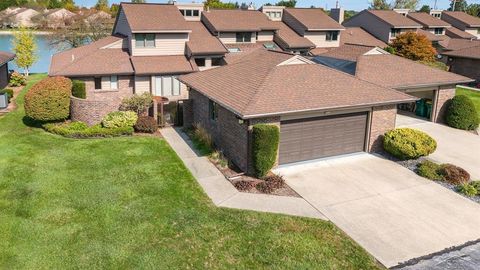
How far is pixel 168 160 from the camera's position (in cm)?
1870

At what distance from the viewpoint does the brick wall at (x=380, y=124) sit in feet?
65.5

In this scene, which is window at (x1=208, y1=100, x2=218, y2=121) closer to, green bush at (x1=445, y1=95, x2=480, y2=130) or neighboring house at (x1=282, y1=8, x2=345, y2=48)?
green bush at (x1=445, y1=95, x2=480, y2=130)

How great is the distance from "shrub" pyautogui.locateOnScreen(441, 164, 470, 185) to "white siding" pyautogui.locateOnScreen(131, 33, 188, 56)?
74.4 feet

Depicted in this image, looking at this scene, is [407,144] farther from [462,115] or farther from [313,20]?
[313,20]

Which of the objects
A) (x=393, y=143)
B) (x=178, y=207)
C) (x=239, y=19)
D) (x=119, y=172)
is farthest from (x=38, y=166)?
(x=239, y=19)

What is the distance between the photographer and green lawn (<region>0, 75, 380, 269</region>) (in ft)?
37.0

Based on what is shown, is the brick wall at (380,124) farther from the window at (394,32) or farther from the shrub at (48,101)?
the window at (394,32)

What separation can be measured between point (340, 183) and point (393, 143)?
455cm

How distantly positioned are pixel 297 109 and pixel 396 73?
1130 centimetres

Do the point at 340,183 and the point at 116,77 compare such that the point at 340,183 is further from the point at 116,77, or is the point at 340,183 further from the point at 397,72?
the point at 116,77

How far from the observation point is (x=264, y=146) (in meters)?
16.6

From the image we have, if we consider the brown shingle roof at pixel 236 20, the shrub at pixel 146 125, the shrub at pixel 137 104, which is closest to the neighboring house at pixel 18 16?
the brown shingle roof at pixel 236 20

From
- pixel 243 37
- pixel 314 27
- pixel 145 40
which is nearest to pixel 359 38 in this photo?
pixel 314 27

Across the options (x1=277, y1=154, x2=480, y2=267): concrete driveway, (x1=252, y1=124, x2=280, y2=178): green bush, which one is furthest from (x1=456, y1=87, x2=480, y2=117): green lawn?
(x1=252, y1=124, x2=280, y2=178): green bush
